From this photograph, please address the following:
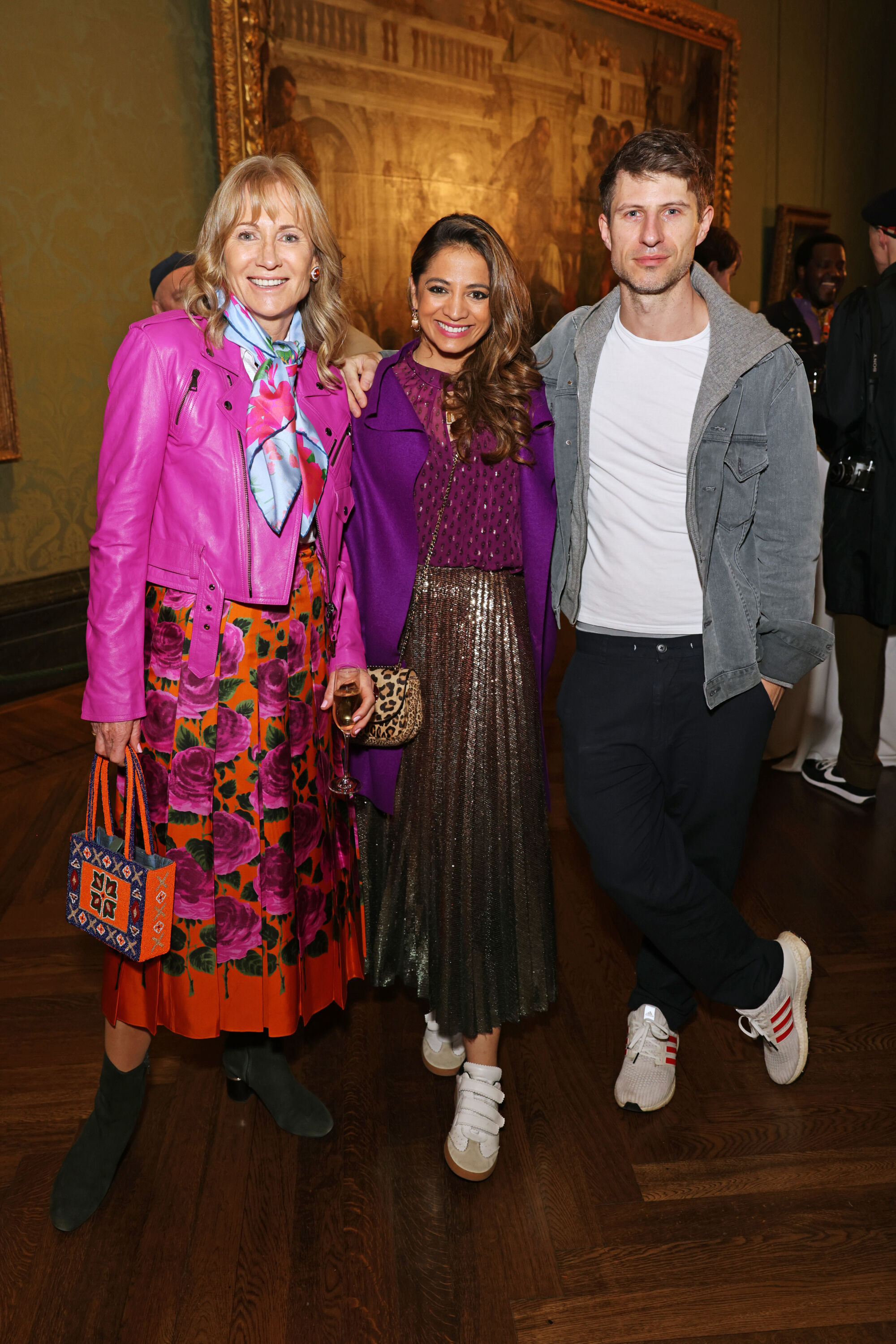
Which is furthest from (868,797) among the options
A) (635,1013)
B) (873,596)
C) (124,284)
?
(124,284)

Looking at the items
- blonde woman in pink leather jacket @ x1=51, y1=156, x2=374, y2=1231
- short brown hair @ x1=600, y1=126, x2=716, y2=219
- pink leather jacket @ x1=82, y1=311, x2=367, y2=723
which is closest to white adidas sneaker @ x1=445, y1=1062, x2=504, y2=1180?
blonde woman in pink leather jacket @ x1=51, y1=156, x2=374, y2=1231

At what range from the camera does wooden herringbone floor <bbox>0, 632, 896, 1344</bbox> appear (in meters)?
1.86

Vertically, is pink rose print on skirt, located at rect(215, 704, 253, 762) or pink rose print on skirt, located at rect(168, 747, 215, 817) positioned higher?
pink rose print on skirt, located at rect(215, 704, 253, 762)

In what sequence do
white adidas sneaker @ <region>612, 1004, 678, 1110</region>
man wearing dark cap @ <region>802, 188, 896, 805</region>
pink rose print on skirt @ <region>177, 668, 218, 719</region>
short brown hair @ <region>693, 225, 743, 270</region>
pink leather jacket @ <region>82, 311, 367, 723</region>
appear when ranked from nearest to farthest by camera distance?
pink leather jacket @ <region>82, 311, 367, 723</region> < pink rose print on skirt @ <region>177, 668, 218, 719</region> < white adidas sneaker @ <region>612, 1004, 678, 1110</region> < man wearing dark cap @ <region>802, 188, 896, 805</region> < short brown hair @ <region>693, 225, 743, 270</region>

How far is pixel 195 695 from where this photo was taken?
1.89m

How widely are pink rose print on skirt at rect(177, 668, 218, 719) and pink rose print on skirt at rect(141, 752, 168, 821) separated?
11cm

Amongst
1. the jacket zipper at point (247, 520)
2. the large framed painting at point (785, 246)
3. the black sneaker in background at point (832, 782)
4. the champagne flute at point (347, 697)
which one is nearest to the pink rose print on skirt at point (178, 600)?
the jacket zipper at point (247, 520)

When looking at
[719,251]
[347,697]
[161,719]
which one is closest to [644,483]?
[347,697]

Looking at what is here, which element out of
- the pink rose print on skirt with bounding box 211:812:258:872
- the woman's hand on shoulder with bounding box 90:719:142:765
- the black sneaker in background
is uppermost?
the woman's hand on shoulder with bounding box 90:719:142:765

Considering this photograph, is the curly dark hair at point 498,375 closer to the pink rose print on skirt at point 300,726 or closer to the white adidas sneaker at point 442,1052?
the pink rose print on skirt at point 300,726

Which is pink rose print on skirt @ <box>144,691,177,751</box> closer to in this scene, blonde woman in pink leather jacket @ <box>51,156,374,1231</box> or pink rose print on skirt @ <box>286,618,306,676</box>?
blonde woman in pink leather jacket @ <box>51,156,374,1231</box>

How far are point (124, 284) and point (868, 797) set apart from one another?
4229mm

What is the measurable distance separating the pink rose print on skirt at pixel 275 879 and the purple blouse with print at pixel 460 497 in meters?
0.65

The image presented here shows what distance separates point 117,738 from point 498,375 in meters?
1.03
